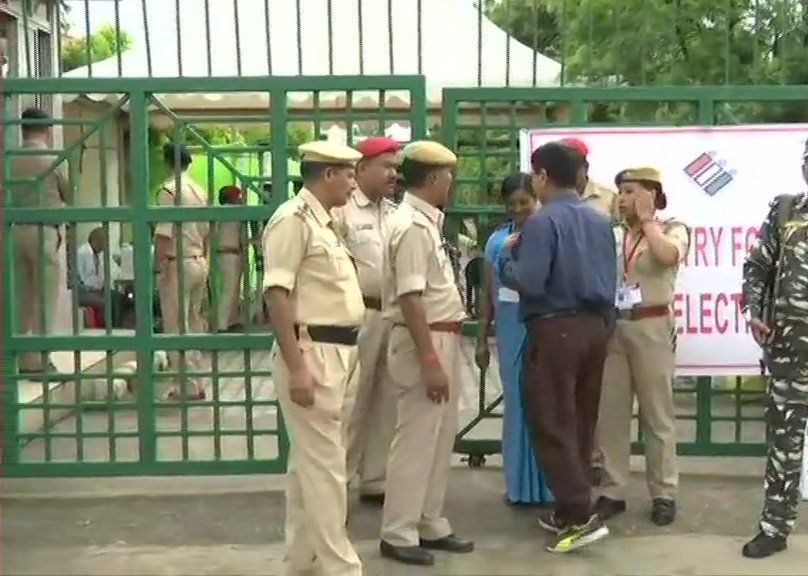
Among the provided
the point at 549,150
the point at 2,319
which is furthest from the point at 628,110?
the point at 2,319

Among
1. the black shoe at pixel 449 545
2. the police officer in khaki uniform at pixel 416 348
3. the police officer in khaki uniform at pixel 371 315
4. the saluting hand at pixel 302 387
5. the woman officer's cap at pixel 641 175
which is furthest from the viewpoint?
the police officer in khaki uniform at pixel 371 315

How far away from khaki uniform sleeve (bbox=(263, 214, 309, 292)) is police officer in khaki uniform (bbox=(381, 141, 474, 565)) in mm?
613

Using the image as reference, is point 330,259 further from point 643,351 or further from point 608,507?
point 608,507

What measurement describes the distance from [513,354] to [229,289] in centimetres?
168

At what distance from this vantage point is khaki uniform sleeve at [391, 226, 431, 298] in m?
4.62

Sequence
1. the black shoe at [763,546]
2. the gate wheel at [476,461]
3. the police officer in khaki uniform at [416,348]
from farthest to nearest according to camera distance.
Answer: the gate wheel at [476,461] → the black shoe at [763,546] → the police officer in khaki uniform at [416,348]

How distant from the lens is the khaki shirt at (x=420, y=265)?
15.3 feet

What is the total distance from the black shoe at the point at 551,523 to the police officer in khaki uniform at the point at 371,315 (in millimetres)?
896

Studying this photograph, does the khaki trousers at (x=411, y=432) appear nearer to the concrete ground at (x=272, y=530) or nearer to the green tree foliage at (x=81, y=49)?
the concrete ground at (x=272, y=530)

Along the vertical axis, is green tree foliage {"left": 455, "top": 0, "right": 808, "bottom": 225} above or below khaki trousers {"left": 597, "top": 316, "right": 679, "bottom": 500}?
above

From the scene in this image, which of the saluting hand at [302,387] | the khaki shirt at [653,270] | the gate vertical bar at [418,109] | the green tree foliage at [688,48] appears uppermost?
the green tree foliage at [688,48]

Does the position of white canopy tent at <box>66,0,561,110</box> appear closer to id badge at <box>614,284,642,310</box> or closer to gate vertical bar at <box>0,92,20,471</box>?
gate vertical bar at <box>0,92,20,471</box>

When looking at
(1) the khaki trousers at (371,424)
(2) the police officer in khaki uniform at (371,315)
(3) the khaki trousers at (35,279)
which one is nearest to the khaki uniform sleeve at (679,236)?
(2) the police officer in khaki uniform at (371,315)

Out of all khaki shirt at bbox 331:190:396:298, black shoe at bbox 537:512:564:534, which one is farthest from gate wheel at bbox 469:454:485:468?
khaki shirt at bbox 331:190:396:298
